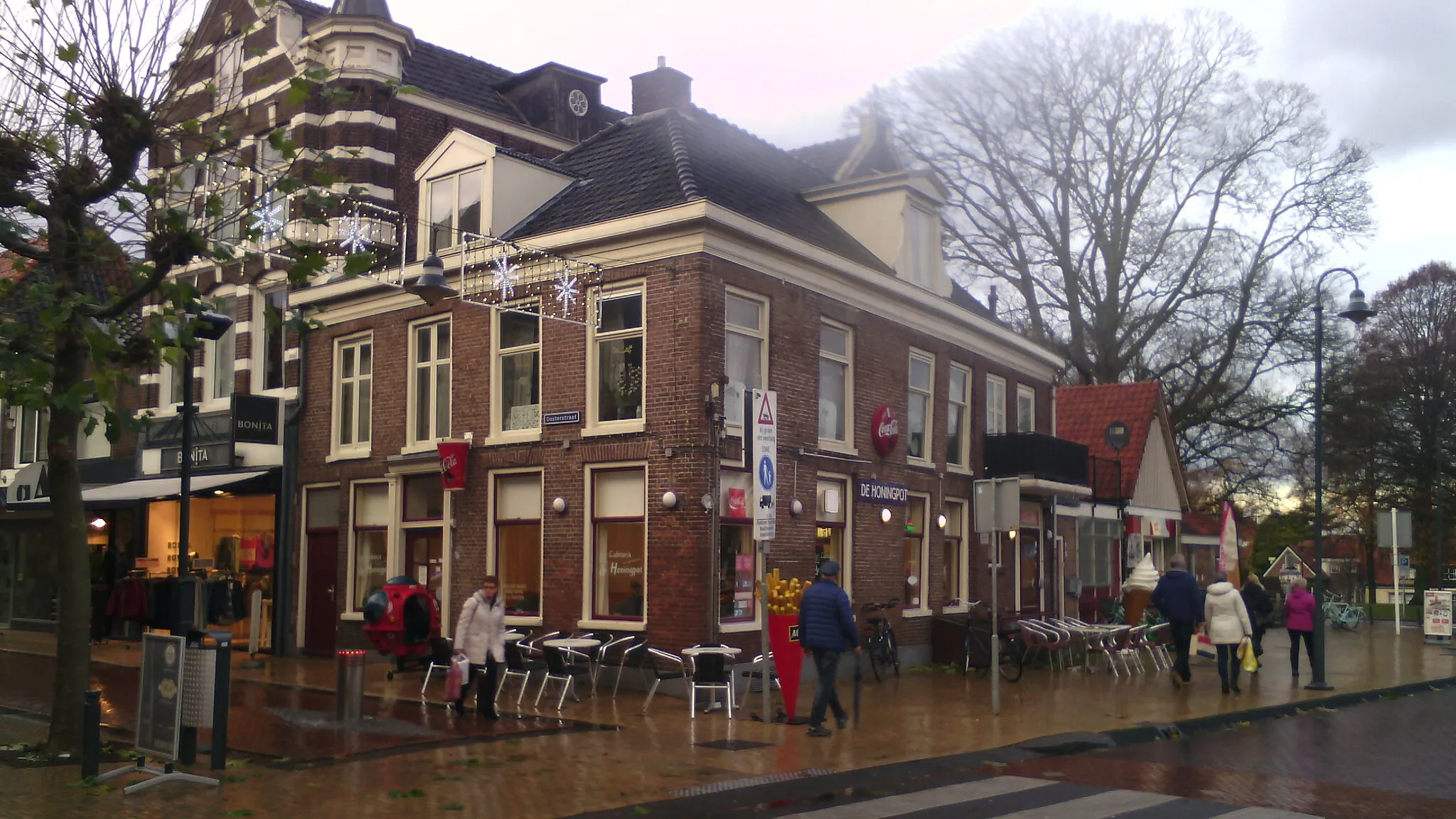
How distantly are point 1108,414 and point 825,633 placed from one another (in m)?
20.5

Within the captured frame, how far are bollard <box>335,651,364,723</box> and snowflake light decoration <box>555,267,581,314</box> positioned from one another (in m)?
5.90

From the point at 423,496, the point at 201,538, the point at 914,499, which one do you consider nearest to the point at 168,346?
the point at 423,496

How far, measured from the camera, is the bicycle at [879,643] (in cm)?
1883

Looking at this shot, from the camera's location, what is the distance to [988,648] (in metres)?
19.5

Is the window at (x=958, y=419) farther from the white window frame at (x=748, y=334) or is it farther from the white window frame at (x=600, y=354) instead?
the white window frame at (x=600, y=354)

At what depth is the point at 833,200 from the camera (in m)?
22.1

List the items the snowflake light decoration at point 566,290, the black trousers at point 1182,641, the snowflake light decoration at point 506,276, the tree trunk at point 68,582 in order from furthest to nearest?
the black trousers at point 1182,641
the snowflake light decoration at point 566,290
the snowflake light decoration at point 506,276
the tree trunk at point 68,582

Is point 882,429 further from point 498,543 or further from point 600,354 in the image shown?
point 498,543

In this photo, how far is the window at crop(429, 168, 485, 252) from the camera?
19750mm

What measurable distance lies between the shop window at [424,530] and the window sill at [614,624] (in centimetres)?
325

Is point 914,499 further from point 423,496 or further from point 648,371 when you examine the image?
point 423,496

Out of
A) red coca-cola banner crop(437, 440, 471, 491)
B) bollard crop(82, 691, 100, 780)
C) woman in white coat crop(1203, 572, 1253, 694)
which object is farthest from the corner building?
bollard crop(82, 691, 100, 780)

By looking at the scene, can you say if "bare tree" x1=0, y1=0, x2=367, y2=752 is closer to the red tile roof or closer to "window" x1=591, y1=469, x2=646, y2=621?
"window" x1=591, y1=469, x2=646, y2=621

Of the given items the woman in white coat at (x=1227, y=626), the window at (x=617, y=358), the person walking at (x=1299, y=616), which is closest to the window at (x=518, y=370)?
the window at (x=617, y=358)
